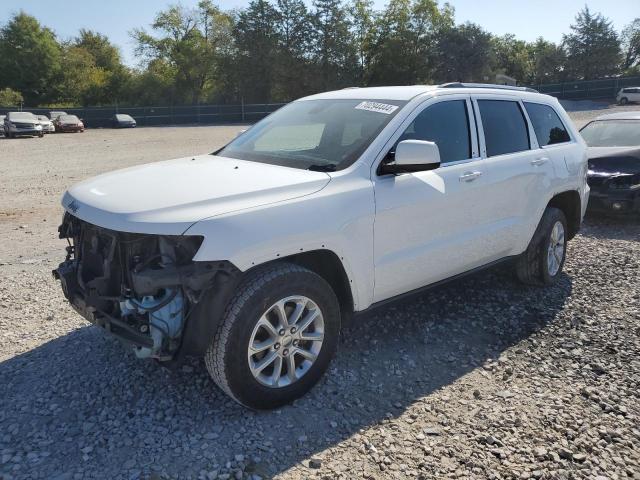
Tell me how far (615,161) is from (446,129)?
5.44m

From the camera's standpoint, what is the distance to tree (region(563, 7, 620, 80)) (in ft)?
204

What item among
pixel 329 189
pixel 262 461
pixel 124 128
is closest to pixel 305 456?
pixel 262 461

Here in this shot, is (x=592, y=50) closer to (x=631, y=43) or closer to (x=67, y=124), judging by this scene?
(x=631, y=43)

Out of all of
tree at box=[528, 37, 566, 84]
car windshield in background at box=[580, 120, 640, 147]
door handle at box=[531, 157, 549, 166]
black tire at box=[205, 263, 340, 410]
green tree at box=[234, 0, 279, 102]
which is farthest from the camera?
tree at box=[528, 37, 566, 84]

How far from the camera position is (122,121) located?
43.4 metres

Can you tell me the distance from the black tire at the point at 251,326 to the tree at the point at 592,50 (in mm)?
69657

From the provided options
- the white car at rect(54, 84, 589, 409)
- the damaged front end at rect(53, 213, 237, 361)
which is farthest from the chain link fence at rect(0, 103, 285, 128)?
the damaged front end at rect(53, 213, 237, 361)

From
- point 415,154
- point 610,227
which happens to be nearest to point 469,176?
point 415,154

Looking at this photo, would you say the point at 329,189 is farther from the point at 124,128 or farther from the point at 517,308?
the point at 124,128

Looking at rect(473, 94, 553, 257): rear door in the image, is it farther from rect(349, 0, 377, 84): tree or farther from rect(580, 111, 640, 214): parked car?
rect(349, 0, 377, 84): tree

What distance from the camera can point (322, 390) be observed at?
11.4ft

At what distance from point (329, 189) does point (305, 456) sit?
1.51 meters

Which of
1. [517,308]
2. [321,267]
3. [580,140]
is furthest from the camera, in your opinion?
[580,140]

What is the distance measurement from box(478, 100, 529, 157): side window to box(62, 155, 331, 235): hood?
1.76 m
